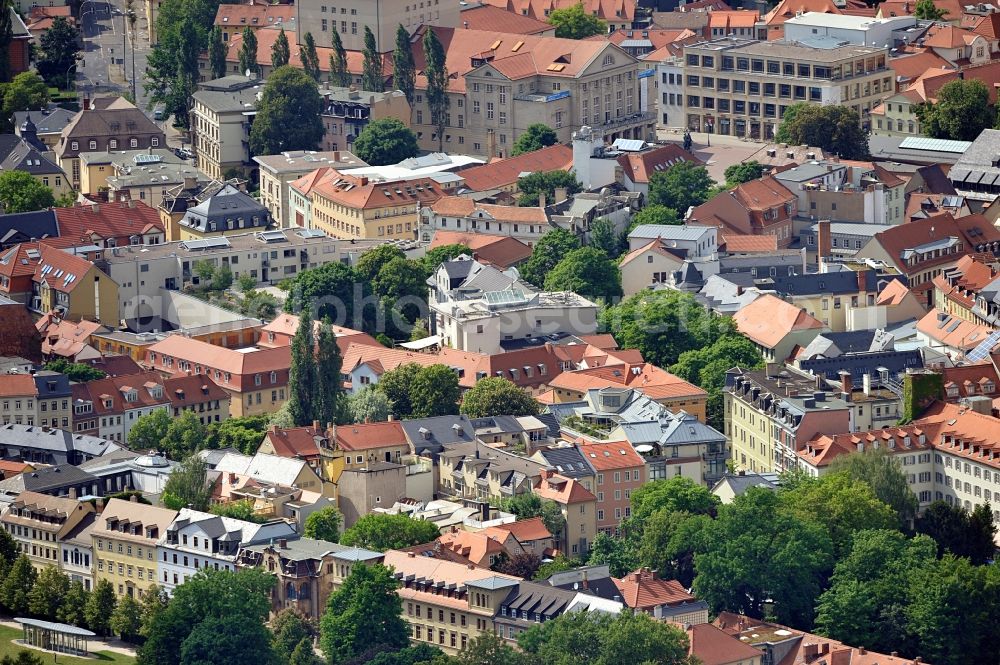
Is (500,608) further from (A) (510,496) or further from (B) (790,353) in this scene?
(B) (790,353)

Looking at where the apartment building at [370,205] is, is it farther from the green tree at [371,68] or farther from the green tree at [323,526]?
the green tree at [323,526]

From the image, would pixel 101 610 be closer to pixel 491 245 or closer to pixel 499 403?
pixel 499 403

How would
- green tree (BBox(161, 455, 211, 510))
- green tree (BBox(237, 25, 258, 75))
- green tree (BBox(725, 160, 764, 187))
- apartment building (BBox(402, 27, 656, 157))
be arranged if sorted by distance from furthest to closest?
green tree (BBox(237, 25, 258, 75))
apartment building (BBox(402, 27, 656, 157))
green tree (BBox(725, 160, 764, 187))
green tree (BBox(161, 455, 211, 510))

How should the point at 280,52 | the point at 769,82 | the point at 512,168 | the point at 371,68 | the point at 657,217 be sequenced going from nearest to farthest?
the point at 657,217 < the point at 512,168 < the point at 769,82 < the point at 371,68 < the point at 280,52

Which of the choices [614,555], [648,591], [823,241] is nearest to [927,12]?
[823,241]

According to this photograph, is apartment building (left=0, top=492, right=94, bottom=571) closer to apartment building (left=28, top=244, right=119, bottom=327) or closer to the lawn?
the lawn

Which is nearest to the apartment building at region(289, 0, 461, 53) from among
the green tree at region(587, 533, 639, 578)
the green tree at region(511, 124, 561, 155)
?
the green tree at region(511, 124, 561, 155)

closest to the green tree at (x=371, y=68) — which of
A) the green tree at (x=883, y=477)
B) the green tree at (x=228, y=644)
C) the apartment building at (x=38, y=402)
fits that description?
the apartment building at (x=38, y=402)
